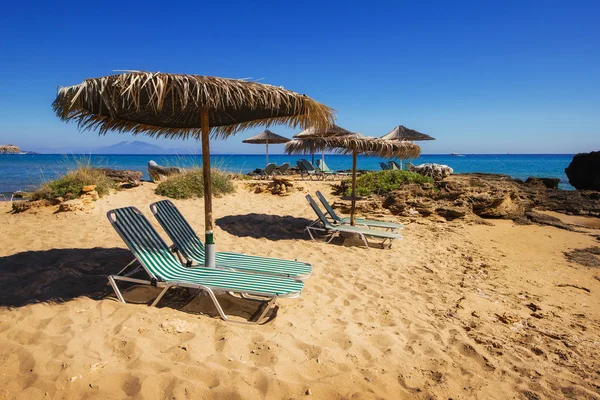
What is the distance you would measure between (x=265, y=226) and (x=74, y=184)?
451 cm

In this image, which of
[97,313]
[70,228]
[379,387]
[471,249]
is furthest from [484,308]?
[70,228]

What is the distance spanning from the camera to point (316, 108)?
4.34 meters

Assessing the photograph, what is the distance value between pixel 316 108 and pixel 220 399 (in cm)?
321

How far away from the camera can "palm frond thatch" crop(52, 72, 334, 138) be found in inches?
121

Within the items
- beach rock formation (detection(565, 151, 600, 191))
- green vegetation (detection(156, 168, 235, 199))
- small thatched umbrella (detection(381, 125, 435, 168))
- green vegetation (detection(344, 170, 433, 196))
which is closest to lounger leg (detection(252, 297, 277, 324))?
green vegetation (detection(156, 168, 235, 199))

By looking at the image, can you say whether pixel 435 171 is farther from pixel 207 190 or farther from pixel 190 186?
pixel 207 190

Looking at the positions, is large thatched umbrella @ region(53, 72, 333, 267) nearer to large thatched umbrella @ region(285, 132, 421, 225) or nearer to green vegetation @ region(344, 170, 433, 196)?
large thatched umbrella @ region(285, 132, 421, 225)

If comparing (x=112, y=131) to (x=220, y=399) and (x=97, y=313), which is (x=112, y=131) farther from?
(x=220, y=399)

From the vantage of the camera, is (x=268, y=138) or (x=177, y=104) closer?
(x=177, y=104)

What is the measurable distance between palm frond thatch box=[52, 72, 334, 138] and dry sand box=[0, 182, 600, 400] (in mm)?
1744

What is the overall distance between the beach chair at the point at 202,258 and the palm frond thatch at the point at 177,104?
1114 mm

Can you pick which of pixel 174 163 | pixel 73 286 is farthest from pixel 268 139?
pixel 73 286

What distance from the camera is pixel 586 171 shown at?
18.3m

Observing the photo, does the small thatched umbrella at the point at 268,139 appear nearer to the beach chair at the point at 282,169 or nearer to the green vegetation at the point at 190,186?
the beach chair at the point at 282,169
